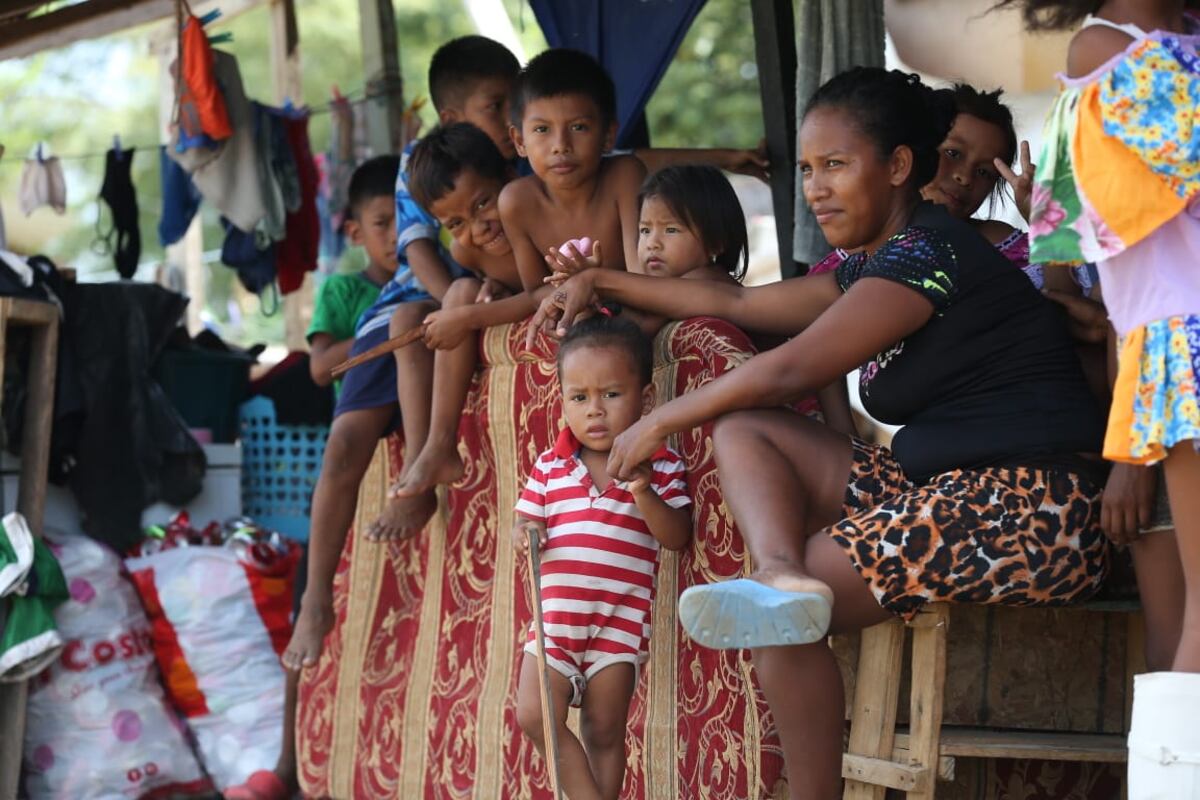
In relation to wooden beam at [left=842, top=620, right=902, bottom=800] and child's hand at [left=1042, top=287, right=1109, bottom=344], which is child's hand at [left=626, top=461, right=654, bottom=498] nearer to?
wooden beam at [left=842, top=620, right=902, bottom=800]

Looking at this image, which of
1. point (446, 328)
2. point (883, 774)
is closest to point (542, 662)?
point (883, 774)

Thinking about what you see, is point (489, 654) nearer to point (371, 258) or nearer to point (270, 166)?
point (371, 258)

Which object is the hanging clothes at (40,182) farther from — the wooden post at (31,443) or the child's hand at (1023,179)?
the child's hand at (1023,179)

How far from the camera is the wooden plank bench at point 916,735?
2.71 m

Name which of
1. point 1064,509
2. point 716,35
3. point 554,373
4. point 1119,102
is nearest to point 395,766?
point 554,373

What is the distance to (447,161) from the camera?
13.8ft

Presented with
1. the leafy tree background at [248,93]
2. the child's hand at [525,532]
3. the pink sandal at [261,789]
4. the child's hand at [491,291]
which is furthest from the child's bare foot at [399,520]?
the leafy tree background at [248,93]

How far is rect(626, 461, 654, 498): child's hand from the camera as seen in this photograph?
293cm

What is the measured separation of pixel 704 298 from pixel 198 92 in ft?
12.3

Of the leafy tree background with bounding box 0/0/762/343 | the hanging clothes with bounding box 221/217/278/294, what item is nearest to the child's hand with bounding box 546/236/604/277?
the hanging clothes with bounding box 221/217/278/294

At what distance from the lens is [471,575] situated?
4156mm

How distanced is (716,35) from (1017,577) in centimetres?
1372

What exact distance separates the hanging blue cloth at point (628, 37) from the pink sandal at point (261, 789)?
2.51 m

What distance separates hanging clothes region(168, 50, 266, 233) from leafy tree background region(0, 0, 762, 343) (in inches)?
313
